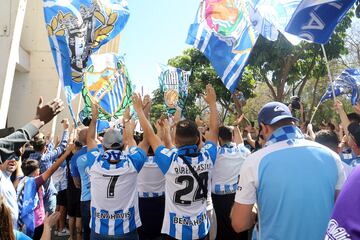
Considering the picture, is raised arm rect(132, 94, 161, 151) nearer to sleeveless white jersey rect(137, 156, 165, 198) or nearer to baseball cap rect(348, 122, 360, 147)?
sleeveless white jersey rect(137, 156, 165, 198)

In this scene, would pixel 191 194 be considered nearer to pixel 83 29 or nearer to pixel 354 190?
pixel 354 190

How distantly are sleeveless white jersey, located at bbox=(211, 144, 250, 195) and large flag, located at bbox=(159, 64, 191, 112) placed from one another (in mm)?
3027

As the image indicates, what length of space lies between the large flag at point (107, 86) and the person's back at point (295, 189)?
472 centimetres

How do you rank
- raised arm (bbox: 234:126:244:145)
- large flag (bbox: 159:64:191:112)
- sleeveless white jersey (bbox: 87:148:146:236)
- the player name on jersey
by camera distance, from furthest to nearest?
large flag (bbox: 159:64:191:112) < raised arm (bbox: 234:126:244:145) < sleeveless white jersey (bbox: 87:148:146:236) < the player name on jersey

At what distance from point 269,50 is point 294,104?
711cm

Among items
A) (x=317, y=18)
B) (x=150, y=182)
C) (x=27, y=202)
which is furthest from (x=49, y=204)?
(x=317, y=18)

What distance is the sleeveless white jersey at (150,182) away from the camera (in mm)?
5184

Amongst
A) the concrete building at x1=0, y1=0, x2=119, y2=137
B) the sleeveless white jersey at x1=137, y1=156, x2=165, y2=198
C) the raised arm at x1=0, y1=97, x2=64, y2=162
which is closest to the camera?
the raised arm at x1=0, y1=97, x2=64, y2=162

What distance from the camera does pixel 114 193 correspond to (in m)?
4.01

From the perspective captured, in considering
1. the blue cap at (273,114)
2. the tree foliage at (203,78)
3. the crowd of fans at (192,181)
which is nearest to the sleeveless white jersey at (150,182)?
the crowd of fans at (192,181)

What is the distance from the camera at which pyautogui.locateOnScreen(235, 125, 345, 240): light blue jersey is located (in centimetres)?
261

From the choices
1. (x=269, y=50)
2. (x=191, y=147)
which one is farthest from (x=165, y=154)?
(x=269, y=50)

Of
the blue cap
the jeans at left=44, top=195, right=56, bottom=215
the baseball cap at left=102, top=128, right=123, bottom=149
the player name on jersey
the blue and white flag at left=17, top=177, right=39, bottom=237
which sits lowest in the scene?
the jeans at left=44, top=195, right=56, bottom=215

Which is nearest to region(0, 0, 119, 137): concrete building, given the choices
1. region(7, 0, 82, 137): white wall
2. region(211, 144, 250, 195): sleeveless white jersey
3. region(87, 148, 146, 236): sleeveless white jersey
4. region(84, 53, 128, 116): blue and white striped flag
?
region(7, 0, 82, 137): white wall
